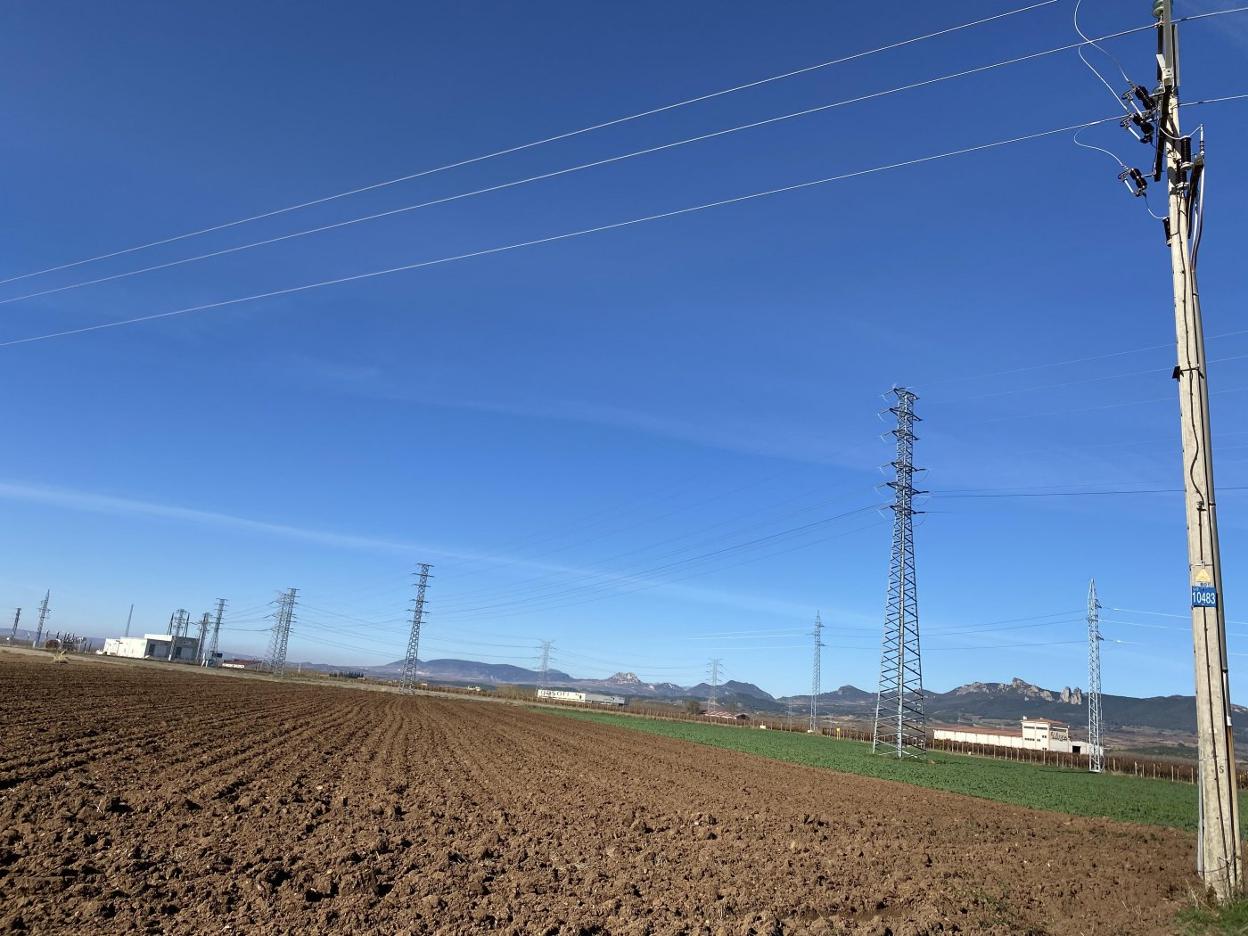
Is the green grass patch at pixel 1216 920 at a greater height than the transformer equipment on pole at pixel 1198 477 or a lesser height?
lesser

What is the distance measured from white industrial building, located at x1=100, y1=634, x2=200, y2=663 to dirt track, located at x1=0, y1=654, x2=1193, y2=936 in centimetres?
14621

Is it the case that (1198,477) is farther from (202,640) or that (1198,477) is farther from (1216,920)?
(202,640)

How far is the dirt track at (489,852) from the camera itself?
8.39 m

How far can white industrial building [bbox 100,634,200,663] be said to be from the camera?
149875mm

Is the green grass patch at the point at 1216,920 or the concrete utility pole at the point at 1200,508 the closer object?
the green grass patch at the point at 1216,920

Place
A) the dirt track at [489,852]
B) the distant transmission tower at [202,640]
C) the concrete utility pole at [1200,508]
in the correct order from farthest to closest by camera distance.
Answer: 1. the distant transmission tower at [202,640]
2. the concrete utility pole at [1200,508]
3. the dirt track at [489,852]

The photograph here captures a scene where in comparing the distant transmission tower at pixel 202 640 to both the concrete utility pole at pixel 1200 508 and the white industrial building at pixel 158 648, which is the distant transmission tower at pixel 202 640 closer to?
the white industrial building at pixel 158 648

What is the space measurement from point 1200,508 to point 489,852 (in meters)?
11.0

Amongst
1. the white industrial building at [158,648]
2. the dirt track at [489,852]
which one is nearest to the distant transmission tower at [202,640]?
the white industrial building at [158,648]

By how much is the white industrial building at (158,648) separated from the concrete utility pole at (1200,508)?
165391mm

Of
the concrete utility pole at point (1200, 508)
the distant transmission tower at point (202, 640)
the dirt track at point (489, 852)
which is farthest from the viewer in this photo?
the distant transmission tower at point (202, 640)

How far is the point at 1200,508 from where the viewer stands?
36.9 ft

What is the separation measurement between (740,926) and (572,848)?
411 centimetres

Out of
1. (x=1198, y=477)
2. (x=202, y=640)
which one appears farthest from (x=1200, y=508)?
(x=202, y=640)
